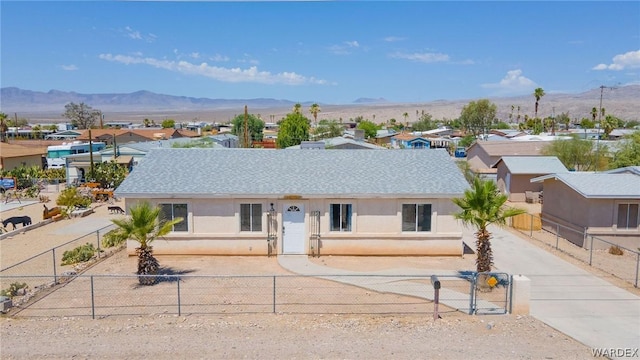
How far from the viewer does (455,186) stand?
20.2 metres

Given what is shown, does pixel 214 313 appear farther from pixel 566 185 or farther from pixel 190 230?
pixel 566 185

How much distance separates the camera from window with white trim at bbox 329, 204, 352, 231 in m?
20.0

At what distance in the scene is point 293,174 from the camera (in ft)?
70.1

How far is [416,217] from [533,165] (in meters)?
21.2

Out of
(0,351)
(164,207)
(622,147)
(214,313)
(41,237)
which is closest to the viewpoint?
(0,351)

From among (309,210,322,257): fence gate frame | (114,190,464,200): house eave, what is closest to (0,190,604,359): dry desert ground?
(309,210,322,257): fence gate frame

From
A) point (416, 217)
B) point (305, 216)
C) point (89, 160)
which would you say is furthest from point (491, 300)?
point (89, 160)

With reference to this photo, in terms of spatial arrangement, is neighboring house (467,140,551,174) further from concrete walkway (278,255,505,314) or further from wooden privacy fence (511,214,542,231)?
concrete walkway (278,255,505,314)

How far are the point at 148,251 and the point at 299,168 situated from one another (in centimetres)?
770

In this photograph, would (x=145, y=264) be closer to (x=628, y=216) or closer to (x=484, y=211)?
(x=484, y=211)

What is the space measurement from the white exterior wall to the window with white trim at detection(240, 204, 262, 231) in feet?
0.57

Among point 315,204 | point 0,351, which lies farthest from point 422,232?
point 0,351

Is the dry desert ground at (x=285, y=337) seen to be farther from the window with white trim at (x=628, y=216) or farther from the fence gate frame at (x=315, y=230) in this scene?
the window with white trim at (x=628, y=216)

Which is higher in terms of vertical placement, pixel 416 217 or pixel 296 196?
pixel 296 196
